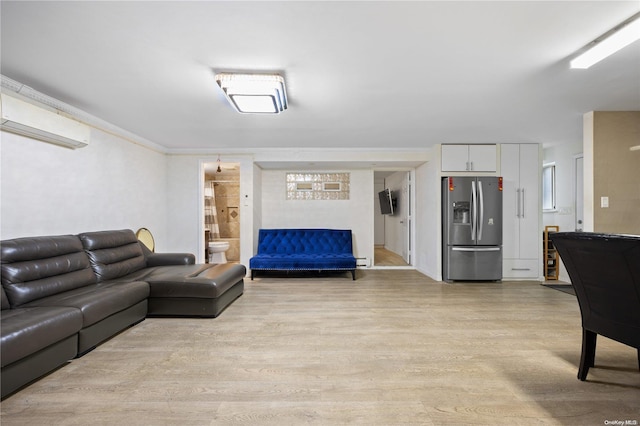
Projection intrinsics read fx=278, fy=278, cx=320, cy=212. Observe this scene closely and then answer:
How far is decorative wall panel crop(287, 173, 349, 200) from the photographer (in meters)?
5.95

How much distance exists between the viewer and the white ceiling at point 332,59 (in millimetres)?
1694

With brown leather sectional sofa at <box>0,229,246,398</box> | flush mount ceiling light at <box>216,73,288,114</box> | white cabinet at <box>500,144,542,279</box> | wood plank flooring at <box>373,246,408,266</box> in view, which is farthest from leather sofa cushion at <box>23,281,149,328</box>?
white cabinet at <box>500,144,542,279</box>

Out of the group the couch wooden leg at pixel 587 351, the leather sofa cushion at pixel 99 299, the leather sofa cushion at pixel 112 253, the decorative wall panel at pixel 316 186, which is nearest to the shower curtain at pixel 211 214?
the decorative wall panel at pixel 316 186

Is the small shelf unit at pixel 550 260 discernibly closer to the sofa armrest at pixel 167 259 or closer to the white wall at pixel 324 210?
the white wall at pixel 324 210

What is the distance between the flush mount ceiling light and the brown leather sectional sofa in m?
1.94

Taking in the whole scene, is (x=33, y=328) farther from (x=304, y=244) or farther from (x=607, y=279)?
(x=304, y=244)

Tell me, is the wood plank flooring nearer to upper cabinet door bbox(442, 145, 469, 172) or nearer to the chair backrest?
upper cabinet door bbox(442, 145, 469, 172)

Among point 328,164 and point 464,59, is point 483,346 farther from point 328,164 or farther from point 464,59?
point 328,164

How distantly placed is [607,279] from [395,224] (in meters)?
6.33

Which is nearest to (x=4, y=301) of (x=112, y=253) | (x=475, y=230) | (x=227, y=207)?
(x=112, y=253)

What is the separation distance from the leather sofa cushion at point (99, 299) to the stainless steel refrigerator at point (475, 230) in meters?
4.48

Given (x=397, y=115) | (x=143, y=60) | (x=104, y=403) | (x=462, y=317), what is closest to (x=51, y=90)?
(x=143, y=60)

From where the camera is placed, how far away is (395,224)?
25.9 ft

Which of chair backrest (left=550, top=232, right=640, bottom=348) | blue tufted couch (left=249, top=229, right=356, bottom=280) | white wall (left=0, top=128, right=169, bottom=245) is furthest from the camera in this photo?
blue tufted couch (left=249, top=229, right=356, bottom=280)
